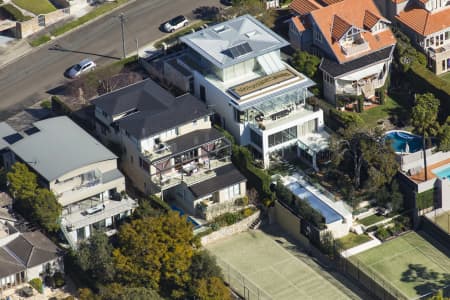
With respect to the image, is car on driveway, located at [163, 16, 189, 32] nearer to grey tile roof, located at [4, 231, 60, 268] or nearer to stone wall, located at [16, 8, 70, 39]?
stone wall, located at [16, 8, 70, 39]

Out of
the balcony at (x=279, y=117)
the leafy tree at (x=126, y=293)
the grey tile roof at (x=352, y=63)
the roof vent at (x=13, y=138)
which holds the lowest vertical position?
the leafy tree at (x=126, y=293)

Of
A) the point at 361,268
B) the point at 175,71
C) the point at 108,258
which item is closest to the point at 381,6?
the point at 175,71

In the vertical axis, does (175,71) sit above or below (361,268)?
above

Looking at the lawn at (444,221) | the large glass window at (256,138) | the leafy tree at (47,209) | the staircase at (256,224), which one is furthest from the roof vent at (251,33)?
the leafy tree at (47,209)

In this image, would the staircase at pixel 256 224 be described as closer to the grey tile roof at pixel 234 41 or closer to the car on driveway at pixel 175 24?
the grey tile roof at pixel 234 41

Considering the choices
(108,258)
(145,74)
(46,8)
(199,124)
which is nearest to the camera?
(108,258)

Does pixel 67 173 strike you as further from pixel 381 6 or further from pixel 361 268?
pixel 381 6

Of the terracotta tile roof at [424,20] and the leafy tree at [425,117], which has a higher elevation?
the terracotta tile roof at [424,20]
